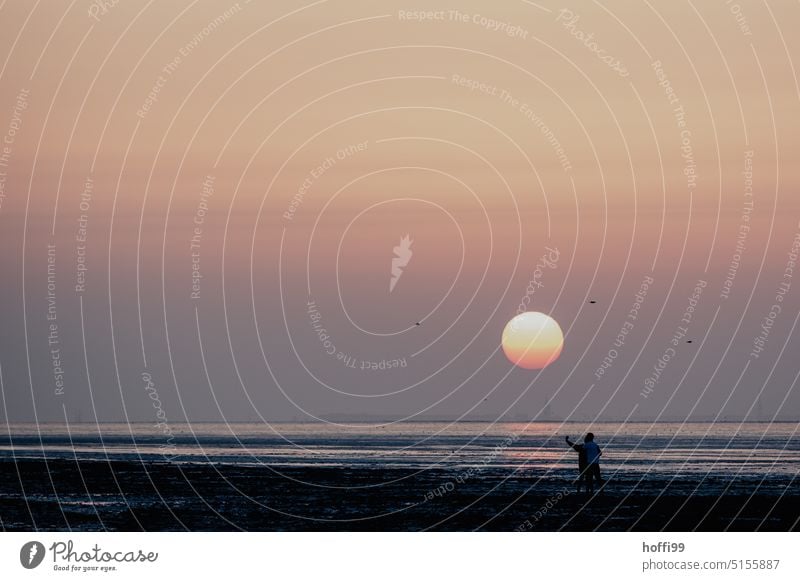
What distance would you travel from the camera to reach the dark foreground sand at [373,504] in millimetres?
33500

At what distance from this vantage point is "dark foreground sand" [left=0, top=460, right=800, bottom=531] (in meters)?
33.5

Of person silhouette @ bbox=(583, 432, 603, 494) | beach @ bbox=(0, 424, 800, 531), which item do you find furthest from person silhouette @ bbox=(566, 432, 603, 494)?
beach @ bbox=(0, 424, 800, 531)

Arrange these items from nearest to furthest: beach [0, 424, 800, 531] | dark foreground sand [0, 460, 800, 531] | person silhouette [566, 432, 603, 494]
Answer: dark foreground sand [0, 460, 800, 531], beach [0, 424, 800, 531], person silhouette [566, 432, 603, 494]

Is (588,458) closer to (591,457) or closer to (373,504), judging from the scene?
(591,457)

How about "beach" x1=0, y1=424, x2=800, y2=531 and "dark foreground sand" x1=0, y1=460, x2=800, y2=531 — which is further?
"beach" x1=0, y1=424, x2=800, y2=531

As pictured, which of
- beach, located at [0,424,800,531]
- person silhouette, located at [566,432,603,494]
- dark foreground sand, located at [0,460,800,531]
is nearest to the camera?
dark foreground sand, located at [0,460,800,531]

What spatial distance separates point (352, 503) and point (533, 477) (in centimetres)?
1517

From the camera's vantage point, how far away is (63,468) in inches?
2370

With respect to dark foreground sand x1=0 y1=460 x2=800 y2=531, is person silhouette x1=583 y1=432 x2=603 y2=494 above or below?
above

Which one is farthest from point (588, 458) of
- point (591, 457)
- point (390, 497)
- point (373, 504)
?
point (390, 497)

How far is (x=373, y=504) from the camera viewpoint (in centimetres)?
3894

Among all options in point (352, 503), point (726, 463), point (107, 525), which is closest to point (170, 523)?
point (107, 525)

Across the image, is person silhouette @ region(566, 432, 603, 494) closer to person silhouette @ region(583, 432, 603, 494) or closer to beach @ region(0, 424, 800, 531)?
person silhouette @ region(583, 432, 603, 494)
